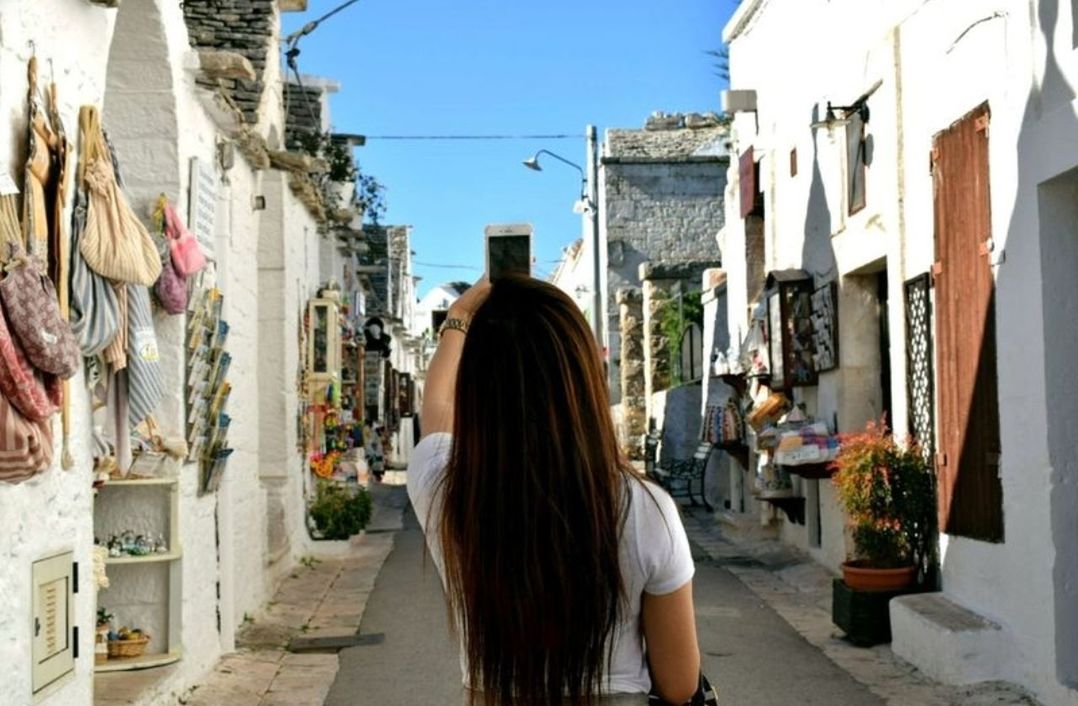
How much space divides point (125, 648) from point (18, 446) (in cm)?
290

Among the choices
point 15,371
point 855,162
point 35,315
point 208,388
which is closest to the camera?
point 15,371

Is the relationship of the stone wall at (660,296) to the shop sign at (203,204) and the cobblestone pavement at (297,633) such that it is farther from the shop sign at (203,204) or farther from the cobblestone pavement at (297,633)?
the shop sign at (203,204)

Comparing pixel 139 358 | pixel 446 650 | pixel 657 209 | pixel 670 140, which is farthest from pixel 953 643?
pixel 670 140

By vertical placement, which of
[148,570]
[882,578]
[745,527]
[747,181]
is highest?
[747,181]

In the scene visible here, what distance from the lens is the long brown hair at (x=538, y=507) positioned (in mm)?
2340

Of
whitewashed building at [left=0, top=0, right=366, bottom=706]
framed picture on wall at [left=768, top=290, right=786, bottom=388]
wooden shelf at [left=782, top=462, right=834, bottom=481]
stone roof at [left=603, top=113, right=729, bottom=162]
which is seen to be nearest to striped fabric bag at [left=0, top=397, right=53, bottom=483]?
whitewashed building at [left=0, top=0, right=366, bottom=706]

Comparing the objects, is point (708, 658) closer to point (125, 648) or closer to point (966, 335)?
point (966, 335)

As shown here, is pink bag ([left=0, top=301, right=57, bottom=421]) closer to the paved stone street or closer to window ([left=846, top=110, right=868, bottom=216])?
the paved stone street

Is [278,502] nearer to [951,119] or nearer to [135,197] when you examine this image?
[135,197]

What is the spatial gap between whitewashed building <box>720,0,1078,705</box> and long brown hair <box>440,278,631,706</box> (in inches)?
189

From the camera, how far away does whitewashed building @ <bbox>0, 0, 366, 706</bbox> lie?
495 cm

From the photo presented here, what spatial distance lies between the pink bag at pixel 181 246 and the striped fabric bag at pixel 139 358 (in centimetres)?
69

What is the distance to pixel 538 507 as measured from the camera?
92.7 inches

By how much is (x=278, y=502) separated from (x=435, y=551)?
9.69m
